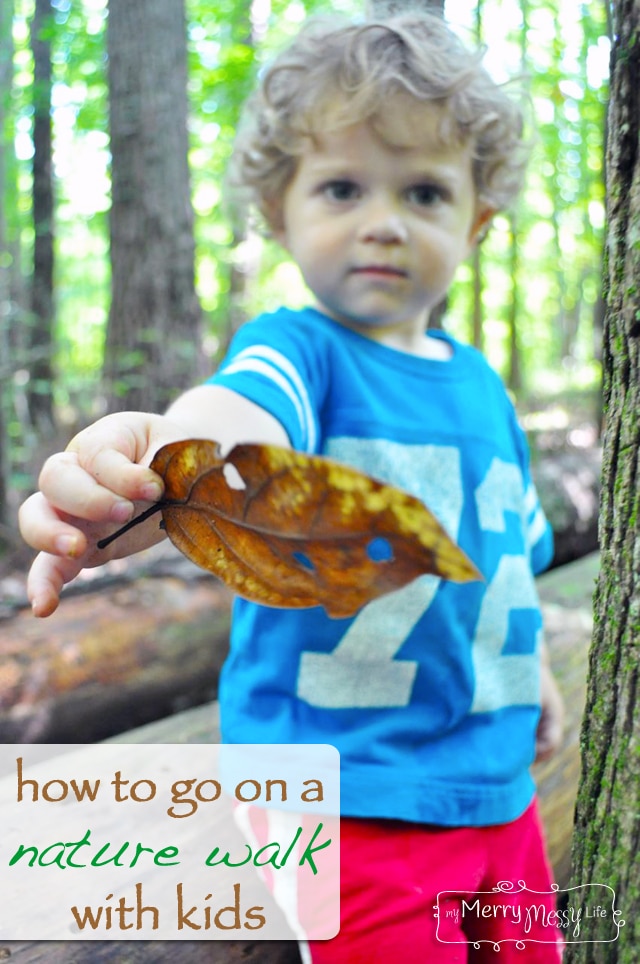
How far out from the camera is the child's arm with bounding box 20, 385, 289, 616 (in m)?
0.75

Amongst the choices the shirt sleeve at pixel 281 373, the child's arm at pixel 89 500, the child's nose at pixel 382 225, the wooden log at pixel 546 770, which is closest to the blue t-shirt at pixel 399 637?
the shirt sleeve at pixel 281 373

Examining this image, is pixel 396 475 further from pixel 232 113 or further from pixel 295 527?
pixel 232 113

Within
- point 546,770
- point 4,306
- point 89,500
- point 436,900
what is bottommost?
point 546,770

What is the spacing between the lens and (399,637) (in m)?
1.59

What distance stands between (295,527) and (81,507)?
24 centimetres

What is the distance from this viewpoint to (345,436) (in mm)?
1620

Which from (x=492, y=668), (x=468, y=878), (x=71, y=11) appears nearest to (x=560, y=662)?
(x=492, y=668)

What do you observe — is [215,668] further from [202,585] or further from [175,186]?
[175,186]

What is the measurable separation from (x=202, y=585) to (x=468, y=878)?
1991mm

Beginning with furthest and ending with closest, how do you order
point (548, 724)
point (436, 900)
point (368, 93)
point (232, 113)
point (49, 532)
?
point (232, 113) → point (548, 724) → point (368, 93) → point (436, 900) → point (49, 532)

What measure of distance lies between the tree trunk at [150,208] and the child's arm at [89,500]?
5.10 m

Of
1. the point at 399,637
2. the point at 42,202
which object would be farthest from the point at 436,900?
the point at 42,202

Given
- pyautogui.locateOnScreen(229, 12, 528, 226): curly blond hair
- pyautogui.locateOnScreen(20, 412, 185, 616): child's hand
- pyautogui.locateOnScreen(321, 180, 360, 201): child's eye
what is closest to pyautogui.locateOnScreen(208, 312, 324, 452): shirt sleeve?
pyautogui.locateOnScreen(321, 180, 360, 201): child's eye

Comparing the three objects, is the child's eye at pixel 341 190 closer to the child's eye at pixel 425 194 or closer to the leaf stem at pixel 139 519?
the child's eye at pixel 425 194
